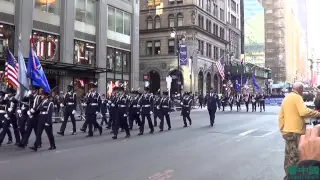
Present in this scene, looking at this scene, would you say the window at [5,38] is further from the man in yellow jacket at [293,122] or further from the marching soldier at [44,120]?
the man in yellow jacket at [293,122]

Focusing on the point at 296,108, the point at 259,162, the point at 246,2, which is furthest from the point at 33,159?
the point at 246,2

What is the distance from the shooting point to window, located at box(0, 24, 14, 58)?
84.2ft

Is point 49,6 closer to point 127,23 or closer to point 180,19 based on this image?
point 127,23

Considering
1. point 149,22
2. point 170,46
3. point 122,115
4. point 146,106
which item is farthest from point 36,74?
point 149,22

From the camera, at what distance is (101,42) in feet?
115

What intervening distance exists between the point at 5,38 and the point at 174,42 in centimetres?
3422

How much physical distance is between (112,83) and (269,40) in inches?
3569

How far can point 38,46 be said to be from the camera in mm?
28469

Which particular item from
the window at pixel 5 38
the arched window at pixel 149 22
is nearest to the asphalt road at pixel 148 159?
the window at pixel 5 38

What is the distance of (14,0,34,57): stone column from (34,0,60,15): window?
1.39 metres

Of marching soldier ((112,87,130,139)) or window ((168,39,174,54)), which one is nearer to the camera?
marching soldier ((112,87,130,139))

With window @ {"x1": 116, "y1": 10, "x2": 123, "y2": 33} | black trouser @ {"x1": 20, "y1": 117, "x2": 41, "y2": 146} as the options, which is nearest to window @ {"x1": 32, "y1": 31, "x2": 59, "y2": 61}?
window @ {"x1": 116, "y1": 10, "x2": 123, "y2": 33}

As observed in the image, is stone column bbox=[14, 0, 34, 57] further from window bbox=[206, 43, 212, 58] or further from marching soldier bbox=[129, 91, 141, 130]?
window bbox=[206, 43, 212, 58]

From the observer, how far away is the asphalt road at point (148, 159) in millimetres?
7805
